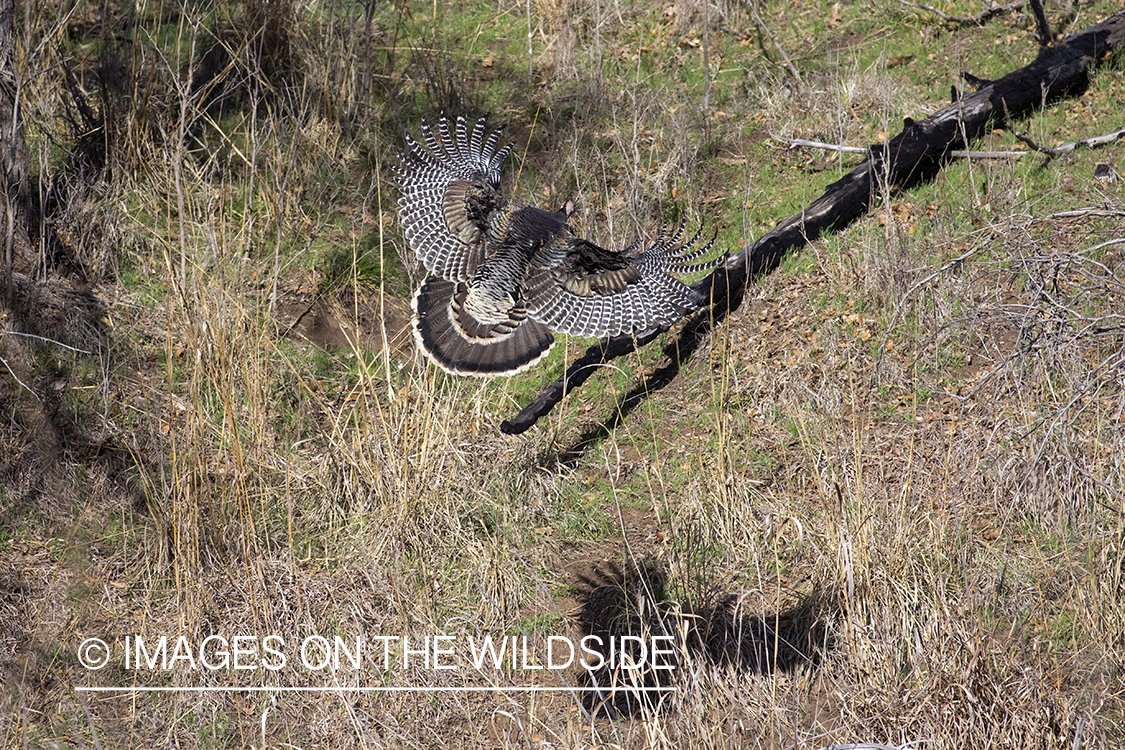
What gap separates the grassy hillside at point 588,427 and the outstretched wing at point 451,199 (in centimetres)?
38

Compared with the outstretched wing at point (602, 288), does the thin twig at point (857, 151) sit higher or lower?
higher

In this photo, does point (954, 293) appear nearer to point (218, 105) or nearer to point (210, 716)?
point (210, 716)

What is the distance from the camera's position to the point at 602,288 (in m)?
5.61

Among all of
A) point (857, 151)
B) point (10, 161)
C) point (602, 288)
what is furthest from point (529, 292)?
point (10, 161)

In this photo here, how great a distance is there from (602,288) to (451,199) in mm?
1156

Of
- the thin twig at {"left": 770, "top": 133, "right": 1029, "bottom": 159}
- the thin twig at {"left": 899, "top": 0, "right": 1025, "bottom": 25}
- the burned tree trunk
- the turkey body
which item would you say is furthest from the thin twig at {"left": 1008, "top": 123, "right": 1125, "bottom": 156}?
the turkey body

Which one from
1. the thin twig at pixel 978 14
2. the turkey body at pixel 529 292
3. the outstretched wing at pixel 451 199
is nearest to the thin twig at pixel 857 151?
the thin twig at pixel 978 14

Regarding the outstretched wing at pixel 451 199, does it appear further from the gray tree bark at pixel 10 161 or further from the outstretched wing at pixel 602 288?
the gray tree bark at pixel 10 161

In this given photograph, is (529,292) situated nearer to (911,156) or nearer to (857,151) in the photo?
(911,156)

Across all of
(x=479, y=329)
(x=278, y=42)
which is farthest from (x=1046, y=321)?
(x=278, y=42)

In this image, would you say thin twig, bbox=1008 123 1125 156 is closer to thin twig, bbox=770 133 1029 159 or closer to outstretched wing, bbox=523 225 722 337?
thin twig, bbox=770 133 1029 159

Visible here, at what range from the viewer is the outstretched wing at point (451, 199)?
5.92 meters

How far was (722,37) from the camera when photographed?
886 cm

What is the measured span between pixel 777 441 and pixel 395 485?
90.1 inches
